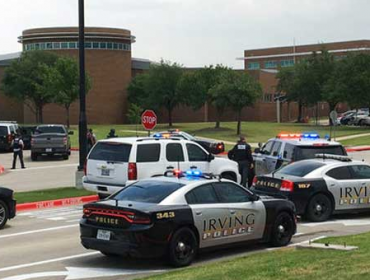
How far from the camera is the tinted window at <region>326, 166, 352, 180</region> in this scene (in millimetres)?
15437

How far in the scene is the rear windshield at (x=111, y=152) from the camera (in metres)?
16.8

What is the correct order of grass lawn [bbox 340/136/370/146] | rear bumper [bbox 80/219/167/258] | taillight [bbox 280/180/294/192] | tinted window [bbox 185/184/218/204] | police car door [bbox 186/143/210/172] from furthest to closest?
grass lawn [bbox 340/136/370/146], police car door [bbox 186/143/210/172], taillight [bbox 280/180/294/192], tinted window [bbox 185/184/218/204], rear bumper [bbox 80/219/167/258]

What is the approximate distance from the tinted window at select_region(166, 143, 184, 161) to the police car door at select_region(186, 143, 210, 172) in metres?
0.34

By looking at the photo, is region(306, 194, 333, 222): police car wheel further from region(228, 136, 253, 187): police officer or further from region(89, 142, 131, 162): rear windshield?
region(228, 136, 253, 187): police officer

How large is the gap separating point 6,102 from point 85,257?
7772cm

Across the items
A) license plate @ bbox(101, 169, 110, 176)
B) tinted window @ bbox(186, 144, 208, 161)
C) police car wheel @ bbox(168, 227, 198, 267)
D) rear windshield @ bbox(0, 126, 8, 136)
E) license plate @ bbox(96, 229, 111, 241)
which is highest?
rear windshield @ bbox(0, 126, 8, 136)

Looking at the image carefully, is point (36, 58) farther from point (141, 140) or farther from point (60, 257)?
point (60, 257)

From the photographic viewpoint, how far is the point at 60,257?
11086 mm

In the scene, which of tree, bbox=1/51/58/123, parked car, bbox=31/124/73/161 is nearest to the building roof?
tree, bbox=1/51/58/123

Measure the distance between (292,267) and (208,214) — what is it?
2.40m

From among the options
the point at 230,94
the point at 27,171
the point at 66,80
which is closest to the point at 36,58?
the point at 66,80

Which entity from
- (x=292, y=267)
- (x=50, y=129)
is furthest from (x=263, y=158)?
(x=50, y=129)

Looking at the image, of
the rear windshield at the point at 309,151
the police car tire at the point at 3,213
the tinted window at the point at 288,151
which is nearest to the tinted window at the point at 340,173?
the rear windshield at the point at 309,151

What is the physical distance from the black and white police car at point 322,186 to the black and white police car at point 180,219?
294 cm
